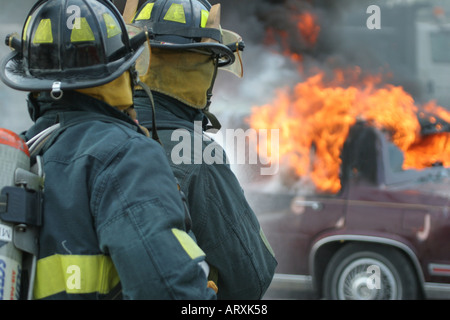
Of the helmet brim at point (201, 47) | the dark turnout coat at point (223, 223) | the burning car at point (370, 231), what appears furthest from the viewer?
the burning car at point (370, 231)

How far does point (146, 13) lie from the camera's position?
2641 millimetres

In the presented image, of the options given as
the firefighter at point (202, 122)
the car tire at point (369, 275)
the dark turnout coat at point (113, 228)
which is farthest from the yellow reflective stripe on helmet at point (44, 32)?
the car tire at point (369, 275)

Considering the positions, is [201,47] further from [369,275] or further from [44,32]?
[369,275]

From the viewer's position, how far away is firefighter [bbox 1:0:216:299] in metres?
1.39

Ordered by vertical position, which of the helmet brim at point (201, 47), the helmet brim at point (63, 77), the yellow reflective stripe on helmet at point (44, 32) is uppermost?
the helmet brim at point (201, 47)

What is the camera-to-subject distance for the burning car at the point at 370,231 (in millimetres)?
5660

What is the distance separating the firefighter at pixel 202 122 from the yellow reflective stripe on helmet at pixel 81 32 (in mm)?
389

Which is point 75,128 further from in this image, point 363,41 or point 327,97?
point 363,41

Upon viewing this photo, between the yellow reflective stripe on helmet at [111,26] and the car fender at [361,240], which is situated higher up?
the yellow reflective stripe on helmet at [111,26]

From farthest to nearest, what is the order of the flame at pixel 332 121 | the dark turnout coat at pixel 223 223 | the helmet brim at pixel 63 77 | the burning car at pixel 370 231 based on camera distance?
1. the flame at pixel 332 121
2. the burning car at pixel 370 231
3. the dark turnout coat at pixel 223 223
4. the helmet brim at pixel 63 77

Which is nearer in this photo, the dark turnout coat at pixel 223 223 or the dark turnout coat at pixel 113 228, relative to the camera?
the dark turnout coat at pixel 113 228

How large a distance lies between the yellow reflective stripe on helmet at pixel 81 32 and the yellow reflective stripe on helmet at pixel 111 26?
0.21 ft
